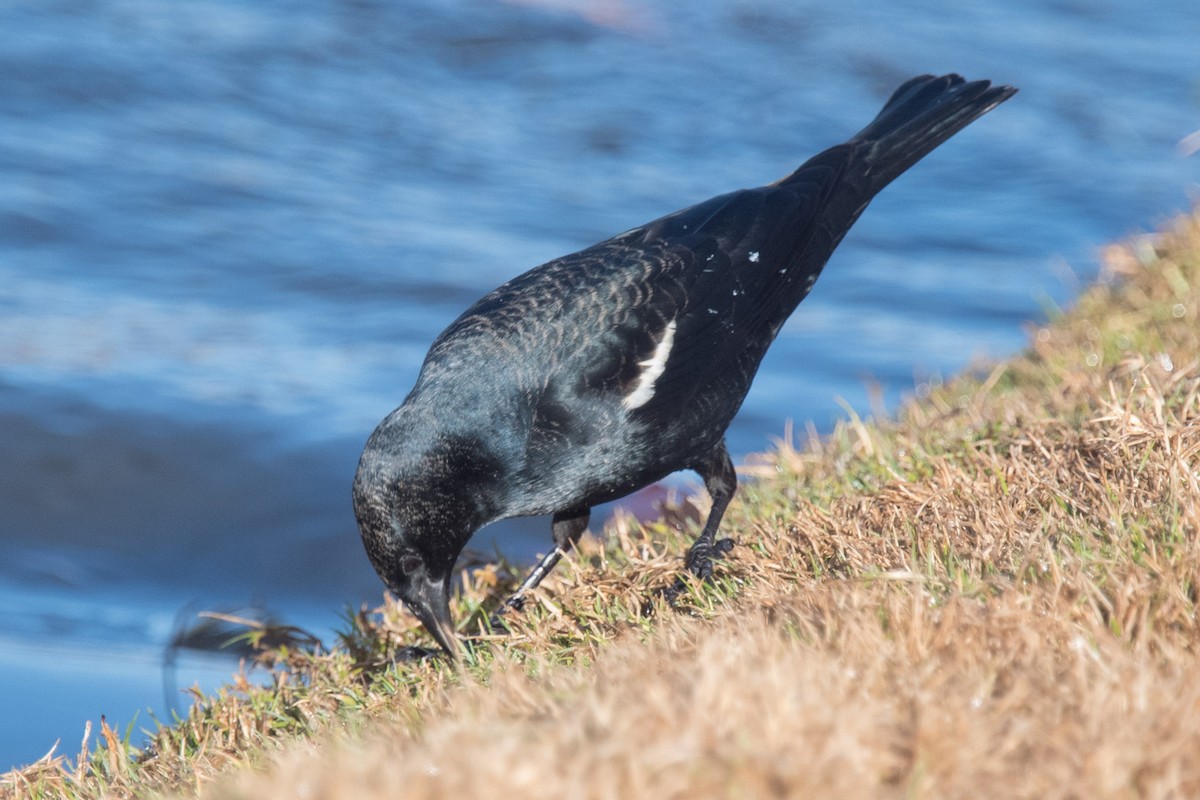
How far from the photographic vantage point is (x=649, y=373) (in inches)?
155

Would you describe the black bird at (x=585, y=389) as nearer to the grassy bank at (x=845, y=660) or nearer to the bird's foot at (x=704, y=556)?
the bird's foot at (x=704, y=556)

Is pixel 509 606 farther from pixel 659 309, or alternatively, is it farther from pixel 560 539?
pixel 659 309

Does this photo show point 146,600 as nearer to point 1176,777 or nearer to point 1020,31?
point 1176,777

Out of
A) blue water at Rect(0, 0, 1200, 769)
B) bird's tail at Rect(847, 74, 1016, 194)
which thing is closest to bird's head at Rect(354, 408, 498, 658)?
blue water at Rect(0, 0, 1200, 769)

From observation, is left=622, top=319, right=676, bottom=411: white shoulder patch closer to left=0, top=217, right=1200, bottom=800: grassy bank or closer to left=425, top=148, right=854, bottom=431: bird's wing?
left=425, top=148, right=854, bottom=431: bird's wing

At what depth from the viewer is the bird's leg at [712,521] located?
3.31 metres

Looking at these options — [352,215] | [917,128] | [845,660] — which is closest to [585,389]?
[845,660]

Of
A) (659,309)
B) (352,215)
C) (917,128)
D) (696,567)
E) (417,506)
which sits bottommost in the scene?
(696,567)

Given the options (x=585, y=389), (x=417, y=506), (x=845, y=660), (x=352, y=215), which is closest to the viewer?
(x=845, y=660)

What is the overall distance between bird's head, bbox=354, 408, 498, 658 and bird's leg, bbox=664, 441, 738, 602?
642 mm

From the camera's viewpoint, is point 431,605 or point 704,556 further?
point 431,605

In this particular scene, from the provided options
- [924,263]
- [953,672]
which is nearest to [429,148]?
[924,263]

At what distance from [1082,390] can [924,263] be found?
5883 millimetres

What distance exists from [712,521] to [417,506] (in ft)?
3.01
